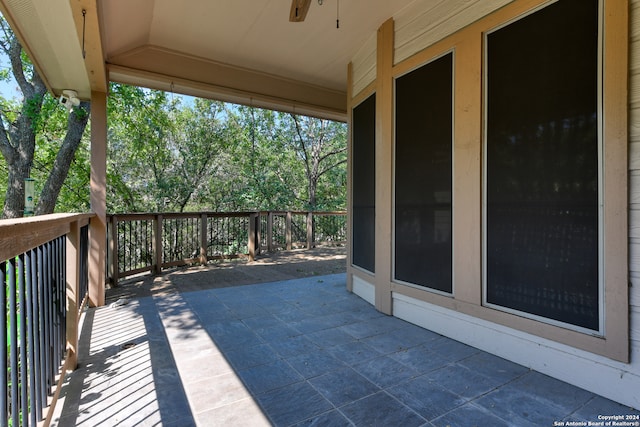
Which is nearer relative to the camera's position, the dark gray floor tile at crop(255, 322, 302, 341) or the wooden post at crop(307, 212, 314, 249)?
the dark gray floor tile at crop(255, 322, 302, 341)

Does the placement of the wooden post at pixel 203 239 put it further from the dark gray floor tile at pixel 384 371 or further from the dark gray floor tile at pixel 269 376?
the dark gray floor tile at pixel 384 371

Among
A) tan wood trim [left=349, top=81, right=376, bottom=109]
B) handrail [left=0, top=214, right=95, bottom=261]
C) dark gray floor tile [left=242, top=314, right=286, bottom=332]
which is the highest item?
tan wood trim [left=349, top=81, right=376, bottom=109]

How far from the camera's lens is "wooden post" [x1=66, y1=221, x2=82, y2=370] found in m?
2.11

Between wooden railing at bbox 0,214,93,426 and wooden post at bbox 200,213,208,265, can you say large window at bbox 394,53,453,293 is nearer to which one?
wooden railing at bbox 0,214,93,426

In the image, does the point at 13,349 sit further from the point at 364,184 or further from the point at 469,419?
the point at 364,184

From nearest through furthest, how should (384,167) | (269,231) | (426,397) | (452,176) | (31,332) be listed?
1. (31,332)
2. (426,397)
3. (452,176)
4. (384,167)
5. (269,231)

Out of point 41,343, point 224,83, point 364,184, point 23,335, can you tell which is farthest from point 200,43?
point 23,335

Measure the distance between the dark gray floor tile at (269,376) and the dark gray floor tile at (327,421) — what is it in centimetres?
37

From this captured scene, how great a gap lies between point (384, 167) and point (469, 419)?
2.23m

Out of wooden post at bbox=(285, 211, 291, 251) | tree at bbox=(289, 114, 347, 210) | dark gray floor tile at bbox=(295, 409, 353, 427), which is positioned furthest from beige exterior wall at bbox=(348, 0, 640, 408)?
tree at bbox=(289, 114, 347, 210)

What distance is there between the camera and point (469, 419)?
160 centimetres

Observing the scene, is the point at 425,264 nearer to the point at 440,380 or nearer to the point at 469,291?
the point at 469,291

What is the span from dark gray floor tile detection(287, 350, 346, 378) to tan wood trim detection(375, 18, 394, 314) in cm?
110

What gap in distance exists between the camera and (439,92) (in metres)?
2.70
